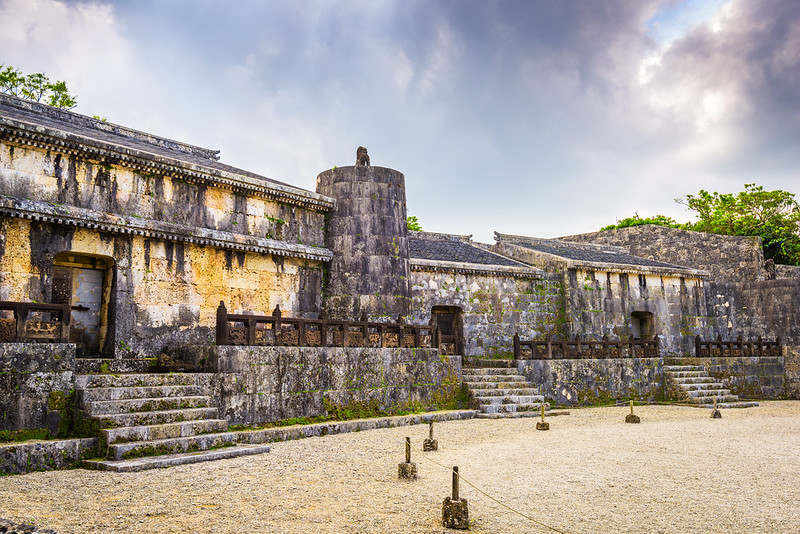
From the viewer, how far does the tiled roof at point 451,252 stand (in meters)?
21.9

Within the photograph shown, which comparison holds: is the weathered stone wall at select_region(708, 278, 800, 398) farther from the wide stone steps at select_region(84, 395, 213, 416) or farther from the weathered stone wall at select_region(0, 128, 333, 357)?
the wide stone steps at select_region(84, 395, 213, 416)

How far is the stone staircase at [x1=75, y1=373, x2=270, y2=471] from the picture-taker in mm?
8711

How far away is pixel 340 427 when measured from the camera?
1266 centimetres

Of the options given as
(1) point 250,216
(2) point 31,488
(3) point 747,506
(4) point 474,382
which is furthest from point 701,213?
(2) point 31,488

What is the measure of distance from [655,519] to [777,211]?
38.8m

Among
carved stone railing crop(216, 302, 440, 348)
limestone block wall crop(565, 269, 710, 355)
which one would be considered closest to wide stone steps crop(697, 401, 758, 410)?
limestone block wall crop(565, 269, 710, 355)

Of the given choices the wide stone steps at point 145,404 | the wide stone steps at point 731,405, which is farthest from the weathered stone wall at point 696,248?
the wide stone steps at point 145,404

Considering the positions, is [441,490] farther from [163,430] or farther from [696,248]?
[696,248]

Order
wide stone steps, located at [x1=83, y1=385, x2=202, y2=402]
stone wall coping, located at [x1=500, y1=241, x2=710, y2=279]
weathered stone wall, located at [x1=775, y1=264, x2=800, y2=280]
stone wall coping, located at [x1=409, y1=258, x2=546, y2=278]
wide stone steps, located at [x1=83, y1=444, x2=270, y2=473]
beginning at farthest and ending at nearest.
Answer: weathered stone wall, located at [x1=775, y1=264, x2=800, y2=280] → stone wall coping, located at [x1=500, y1=241, x2=710, y2=279] → stone wall coping, located at [x1=409, y1=258, x2=546, y2=278] → wide stone steps, located at [x1=83, y1=385, x2=202, y2=402] → wide stone steps, located at [x1=83, y1=444, x2=270, y2=473]

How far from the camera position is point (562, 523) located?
6.00 metres

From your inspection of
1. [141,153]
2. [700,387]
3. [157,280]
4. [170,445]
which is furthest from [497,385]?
[141,153]

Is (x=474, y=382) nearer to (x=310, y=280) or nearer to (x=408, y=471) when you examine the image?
(x=310, y=280)

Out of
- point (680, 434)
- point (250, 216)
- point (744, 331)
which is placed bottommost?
point (680, 434)

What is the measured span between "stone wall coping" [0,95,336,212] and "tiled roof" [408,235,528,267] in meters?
5.46
